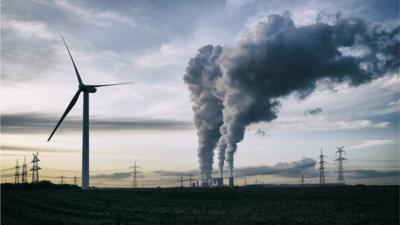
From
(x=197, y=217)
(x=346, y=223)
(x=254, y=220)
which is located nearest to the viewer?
(x=346, y=223)

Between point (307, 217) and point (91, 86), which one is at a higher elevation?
point (91, 86)

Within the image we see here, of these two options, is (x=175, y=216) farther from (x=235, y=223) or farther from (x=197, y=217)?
(x=235, y=223)

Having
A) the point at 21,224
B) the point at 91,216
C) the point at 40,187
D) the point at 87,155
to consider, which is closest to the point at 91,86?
the point at 87,155

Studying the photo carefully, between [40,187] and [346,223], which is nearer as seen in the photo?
[346,223]

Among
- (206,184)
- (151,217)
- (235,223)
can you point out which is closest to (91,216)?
(151,217)

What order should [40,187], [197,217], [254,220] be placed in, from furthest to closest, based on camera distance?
1. [40,187]
2. [197,217]
3. [254,220]

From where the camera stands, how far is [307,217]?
1935 inches

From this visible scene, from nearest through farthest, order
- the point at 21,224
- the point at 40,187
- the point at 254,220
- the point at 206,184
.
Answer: the point at 21,224 → the point at 254,220 → the point at 40,187 → the point at 206,184

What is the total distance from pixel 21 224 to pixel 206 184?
504 feet

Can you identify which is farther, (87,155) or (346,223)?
(87,155)

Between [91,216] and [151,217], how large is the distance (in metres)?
7.11

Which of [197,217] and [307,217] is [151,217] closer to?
[197,217]

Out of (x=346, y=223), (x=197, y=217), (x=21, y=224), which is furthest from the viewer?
(x=197, y=217)

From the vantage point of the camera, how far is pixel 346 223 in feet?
143
